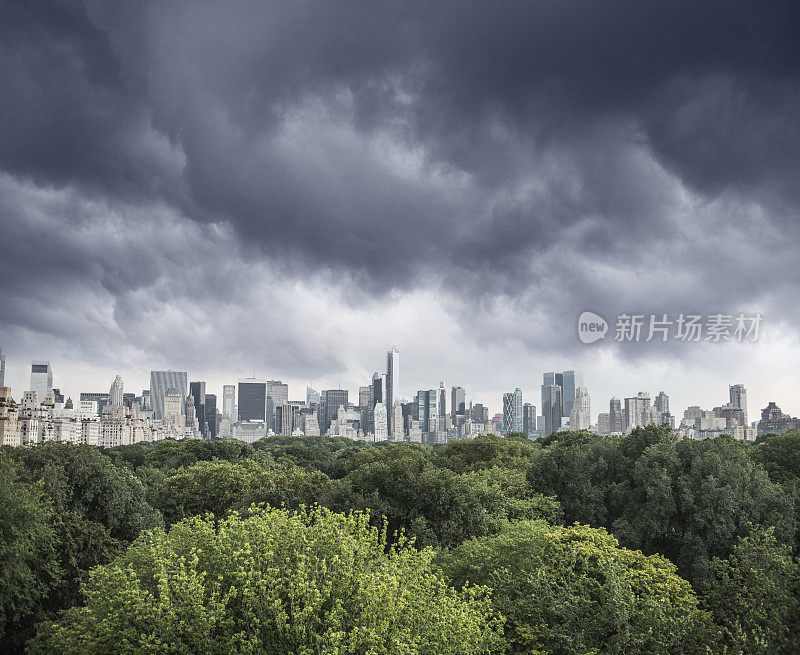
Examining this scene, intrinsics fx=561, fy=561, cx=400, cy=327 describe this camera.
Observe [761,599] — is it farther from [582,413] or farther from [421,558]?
[582,413]

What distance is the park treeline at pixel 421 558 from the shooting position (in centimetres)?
1630

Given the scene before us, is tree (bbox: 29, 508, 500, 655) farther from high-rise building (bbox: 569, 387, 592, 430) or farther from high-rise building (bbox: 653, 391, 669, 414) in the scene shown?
high-rise building (bbox: 569, 387, 592, 430)

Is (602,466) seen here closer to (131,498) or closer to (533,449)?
(533,449)

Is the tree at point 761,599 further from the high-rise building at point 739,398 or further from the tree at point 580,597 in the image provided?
the high-rise building at point 739,398

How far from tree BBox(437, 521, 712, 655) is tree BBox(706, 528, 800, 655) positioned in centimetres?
A: 225

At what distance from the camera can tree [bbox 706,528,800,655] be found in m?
24.2

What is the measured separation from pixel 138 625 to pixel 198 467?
40.5 meters

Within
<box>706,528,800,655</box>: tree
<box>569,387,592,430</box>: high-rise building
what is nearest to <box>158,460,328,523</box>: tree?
<box>706,528,800,655</box>: tree

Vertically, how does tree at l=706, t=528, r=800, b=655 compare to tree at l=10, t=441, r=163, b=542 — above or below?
below

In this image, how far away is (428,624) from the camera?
17.4 m

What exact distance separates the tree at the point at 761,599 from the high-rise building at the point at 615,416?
13047cm

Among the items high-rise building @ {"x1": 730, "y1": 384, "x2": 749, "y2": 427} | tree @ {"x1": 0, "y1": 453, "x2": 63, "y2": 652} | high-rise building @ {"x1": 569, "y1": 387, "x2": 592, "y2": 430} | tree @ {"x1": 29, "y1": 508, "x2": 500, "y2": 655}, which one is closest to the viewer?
tree @ {"x1": 29, "y1": 508, "x2": 500, "y2": 655}

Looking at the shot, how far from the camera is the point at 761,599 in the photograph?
25500mm

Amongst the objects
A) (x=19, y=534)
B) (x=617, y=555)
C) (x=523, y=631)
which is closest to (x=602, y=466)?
(x=617, y=555)
